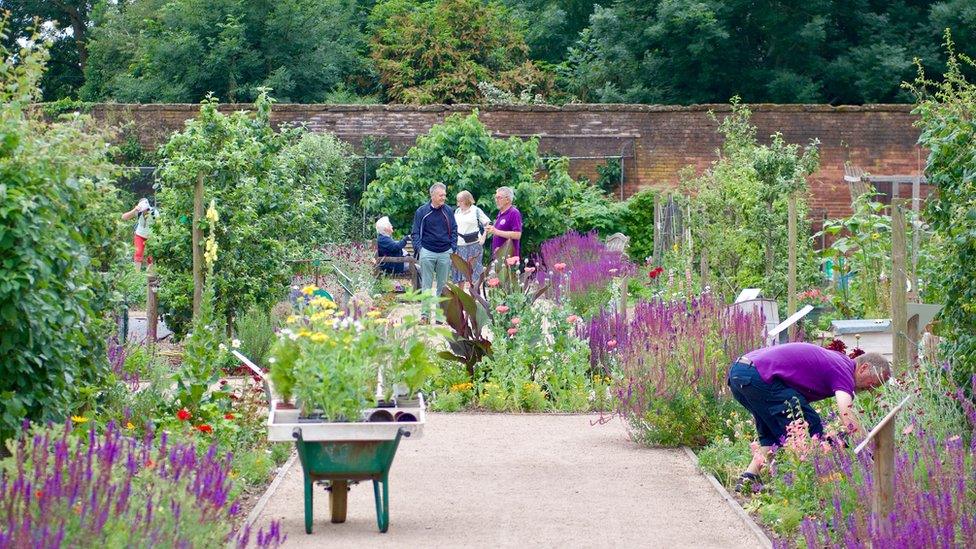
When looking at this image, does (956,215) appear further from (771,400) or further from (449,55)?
(449,55)

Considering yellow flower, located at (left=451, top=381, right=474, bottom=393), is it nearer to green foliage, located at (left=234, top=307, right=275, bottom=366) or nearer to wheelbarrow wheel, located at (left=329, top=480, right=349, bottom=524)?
green foliage, located at (left=234, top=307, right=275, bottom=366)

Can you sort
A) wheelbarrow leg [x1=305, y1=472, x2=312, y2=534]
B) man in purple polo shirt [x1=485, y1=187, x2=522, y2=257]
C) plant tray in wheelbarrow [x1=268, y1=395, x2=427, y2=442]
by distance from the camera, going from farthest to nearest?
1. man in purple polo shirt [x1=485, y1=187, x2=522, y2=257]
2. wheelbarrow leg [x1=305, y1=472, x2=312, y2=534]
3. plant tray in wheelbarrow [x1=268, y1=395, x2=427, y2=442]

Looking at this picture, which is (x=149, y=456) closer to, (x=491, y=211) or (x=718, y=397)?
(x=718, y=397)

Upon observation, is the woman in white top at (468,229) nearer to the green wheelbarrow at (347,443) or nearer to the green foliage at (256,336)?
the green foliage at (256,336)

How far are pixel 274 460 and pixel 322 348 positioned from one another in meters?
2.09

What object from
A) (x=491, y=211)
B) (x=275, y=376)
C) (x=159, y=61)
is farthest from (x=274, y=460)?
(x=159, y=61)

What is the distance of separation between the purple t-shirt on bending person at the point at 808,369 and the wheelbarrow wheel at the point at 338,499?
2.40 meters

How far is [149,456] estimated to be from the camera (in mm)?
5930

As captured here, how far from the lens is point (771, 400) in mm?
7461

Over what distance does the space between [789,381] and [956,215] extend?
1333 mm

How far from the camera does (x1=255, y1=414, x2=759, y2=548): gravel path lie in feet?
21.8

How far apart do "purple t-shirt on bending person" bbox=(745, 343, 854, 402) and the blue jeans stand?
0.04 m

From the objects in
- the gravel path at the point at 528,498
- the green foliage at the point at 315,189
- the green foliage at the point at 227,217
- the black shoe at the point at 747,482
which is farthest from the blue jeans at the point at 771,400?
the green foliage at the point at 315,189

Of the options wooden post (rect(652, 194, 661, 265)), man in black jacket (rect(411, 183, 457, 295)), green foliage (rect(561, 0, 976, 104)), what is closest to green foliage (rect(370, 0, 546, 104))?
green foliage (rect(561, 0, 976, 104))
